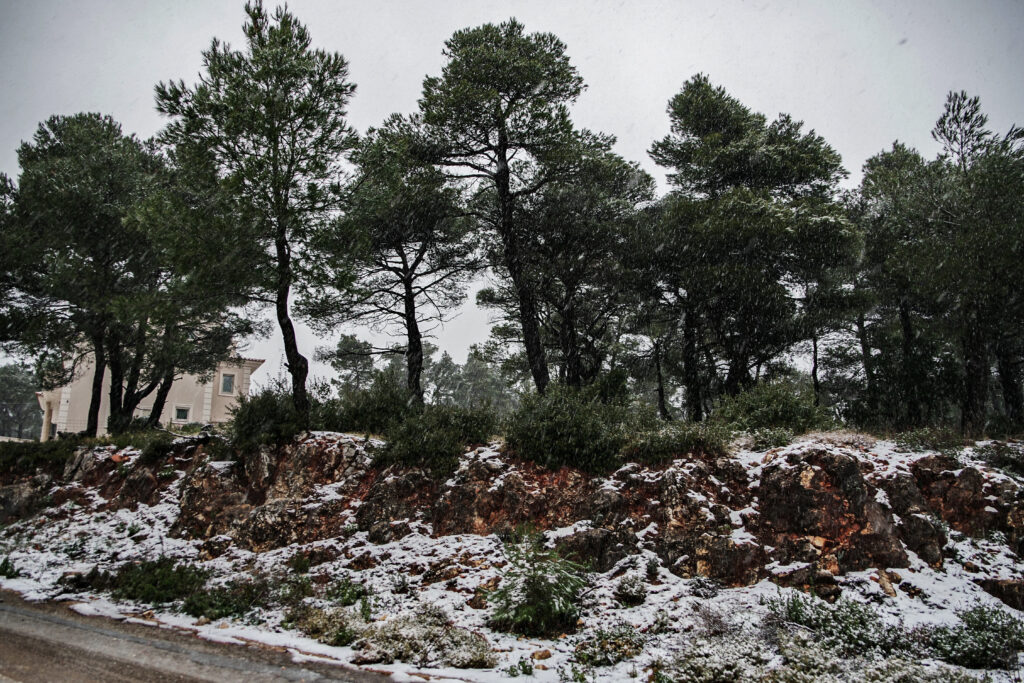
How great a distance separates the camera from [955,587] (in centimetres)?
682

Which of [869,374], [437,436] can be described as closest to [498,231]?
[437,436]

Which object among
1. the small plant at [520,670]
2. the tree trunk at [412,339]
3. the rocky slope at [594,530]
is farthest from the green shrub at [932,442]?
the tree trunk at [412,339]

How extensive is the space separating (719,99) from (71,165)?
21.3m

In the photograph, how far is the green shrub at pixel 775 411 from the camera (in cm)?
1101

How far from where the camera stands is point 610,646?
6301 millimetres

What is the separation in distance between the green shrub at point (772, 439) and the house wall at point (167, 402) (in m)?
29.6

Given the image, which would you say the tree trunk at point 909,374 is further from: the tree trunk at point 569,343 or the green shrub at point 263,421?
the green shrub at point 263,421

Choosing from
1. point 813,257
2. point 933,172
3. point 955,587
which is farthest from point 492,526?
point 933,172

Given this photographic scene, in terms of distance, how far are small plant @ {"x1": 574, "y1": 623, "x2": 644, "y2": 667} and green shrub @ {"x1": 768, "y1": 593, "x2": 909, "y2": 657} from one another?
1775mm

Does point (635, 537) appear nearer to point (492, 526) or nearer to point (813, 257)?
point (492, 526)

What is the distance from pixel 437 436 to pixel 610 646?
5418 millimetres

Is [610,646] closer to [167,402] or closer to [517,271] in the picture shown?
[517,271]

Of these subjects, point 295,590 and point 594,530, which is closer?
point 295,590

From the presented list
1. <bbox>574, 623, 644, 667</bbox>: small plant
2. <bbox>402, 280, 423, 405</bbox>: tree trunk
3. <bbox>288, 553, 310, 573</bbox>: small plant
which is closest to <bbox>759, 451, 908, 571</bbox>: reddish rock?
<bbox>574, 623, 644, 667</bbox>: small plant
